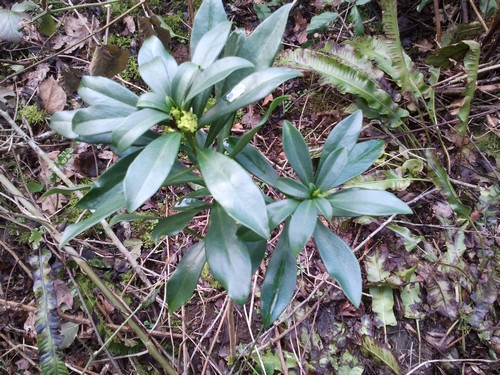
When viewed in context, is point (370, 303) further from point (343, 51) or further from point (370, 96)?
point (343, 51)

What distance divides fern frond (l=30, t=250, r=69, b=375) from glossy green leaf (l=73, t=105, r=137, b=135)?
0.90 m

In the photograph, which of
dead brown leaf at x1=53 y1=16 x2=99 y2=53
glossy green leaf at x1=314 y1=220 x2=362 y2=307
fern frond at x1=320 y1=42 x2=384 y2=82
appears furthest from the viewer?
dead brown leaf at x1=53 y1=16 x2=99 y2=53

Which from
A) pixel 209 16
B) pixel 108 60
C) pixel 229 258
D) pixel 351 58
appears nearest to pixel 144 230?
pixel 108 60

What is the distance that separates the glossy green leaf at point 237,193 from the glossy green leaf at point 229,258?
19cm

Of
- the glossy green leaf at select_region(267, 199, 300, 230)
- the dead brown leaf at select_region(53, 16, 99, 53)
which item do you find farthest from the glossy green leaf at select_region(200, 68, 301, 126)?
the dead brown leaf at select_region(53, 16, 99, 53)

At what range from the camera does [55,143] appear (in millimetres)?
1868

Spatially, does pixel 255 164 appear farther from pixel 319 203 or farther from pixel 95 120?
pixel 95 120

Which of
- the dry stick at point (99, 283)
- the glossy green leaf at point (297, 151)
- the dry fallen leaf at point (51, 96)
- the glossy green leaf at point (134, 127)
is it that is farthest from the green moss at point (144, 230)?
the glossy green leaf at point (134, 127)

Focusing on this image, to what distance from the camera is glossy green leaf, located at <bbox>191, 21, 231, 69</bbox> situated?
0.77 meters

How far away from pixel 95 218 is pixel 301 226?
1.37ft

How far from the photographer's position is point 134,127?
0.69 m

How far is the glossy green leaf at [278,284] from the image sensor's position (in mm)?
955

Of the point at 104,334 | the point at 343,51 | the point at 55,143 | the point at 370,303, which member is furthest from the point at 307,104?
the point at 104,334

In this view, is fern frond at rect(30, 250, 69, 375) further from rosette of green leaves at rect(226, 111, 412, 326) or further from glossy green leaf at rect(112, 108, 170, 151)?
glossy green leaf at rect(112, 108, 170, 151)
